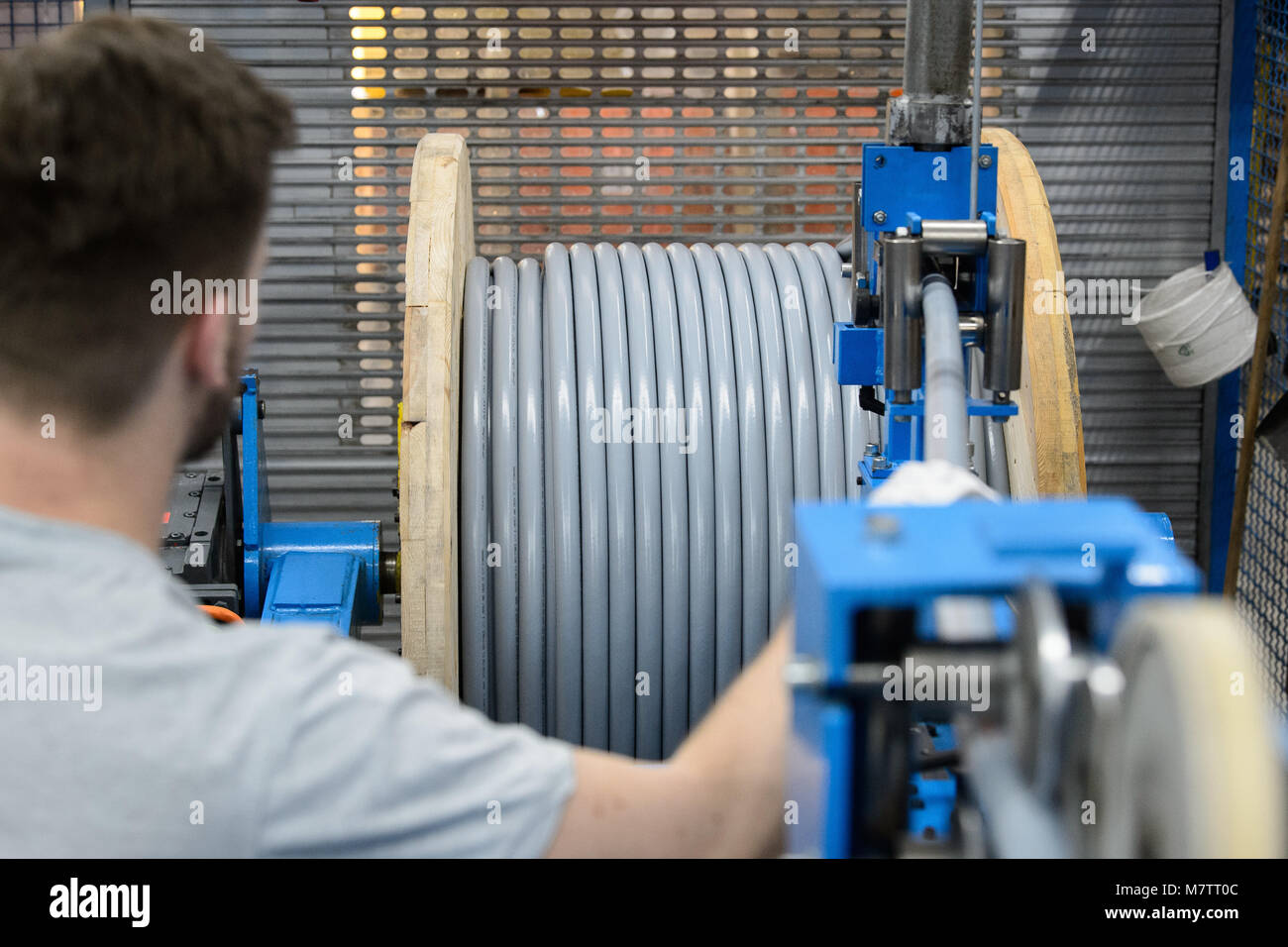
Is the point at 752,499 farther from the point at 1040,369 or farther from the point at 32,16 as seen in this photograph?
the point at 32,16

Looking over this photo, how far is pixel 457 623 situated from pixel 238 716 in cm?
198

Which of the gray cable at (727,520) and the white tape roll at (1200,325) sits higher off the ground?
the white tape roll at (1200,325)

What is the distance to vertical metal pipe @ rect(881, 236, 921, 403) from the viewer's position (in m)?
2.12

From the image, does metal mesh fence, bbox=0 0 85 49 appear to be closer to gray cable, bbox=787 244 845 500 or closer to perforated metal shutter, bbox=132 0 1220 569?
perforated metal shutter, bbox=132 0 1220 569

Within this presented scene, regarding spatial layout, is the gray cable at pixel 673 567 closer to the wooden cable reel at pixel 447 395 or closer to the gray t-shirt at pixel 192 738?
the wooden cable reel at pixel 447 395

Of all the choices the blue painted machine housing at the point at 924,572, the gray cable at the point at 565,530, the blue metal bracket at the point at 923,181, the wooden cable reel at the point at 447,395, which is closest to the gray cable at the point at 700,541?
the gray cable at the point at 565,530

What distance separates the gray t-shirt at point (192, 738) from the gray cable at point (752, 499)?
1.90 metres

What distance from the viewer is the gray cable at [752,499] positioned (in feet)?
10.3

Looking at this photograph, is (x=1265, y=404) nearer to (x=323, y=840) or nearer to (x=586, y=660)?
(x=586, y=660)

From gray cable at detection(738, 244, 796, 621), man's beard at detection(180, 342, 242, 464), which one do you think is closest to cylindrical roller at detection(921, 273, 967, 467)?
man's beard at detection(180, 342, 242, 464)

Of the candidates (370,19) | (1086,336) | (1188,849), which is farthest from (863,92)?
(1188,849)

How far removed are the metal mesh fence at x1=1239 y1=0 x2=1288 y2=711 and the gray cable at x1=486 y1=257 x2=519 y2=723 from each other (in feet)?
8.45

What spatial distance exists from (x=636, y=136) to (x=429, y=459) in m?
2.44

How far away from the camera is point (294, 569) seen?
3168 mm
